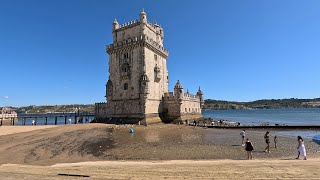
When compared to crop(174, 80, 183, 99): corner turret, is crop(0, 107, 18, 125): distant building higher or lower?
lower

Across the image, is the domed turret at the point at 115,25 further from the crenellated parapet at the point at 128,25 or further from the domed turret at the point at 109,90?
the domed turret at the point at 109,90

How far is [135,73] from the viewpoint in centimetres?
4272

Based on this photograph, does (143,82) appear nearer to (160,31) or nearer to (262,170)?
(160,31)

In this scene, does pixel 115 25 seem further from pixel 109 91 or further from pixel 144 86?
pixel 144 86

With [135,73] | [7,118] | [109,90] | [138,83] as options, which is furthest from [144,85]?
[7,118]

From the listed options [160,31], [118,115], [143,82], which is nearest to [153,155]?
[143,82]

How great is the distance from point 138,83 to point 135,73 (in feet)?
7.06

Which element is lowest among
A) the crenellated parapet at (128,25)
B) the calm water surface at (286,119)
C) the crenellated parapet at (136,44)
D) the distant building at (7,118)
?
the calm water surface at (286,119)

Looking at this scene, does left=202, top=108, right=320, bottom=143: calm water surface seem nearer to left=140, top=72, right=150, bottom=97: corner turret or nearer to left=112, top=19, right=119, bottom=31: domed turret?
left=140, top=72, right=150, bottom=97: corner turret

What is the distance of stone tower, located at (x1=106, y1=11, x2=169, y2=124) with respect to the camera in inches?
1640

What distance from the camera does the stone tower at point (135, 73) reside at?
41.7 metres

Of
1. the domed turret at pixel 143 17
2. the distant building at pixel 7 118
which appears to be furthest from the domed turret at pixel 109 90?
the distant building at pixel 7 118

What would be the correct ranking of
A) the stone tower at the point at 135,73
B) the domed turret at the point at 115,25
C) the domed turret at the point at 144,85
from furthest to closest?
the domed turret at the point at 115,25, the stone tower at the point at 135,73, the domed turret at the point at 144,85

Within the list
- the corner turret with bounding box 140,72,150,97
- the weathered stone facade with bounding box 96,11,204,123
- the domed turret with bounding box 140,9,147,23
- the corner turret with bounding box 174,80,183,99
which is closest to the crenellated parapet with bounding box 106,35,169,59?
the weathered stone facade with bounding box 96,11,204,123
